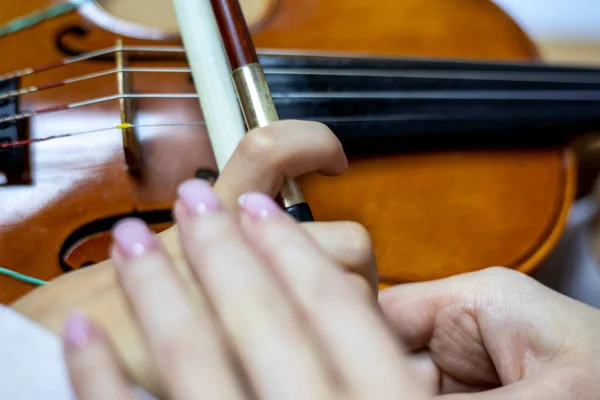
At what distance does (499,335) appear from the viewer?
1.31 ft

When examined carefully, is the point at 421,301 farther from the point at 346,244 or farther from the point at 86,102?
the point at 86,102

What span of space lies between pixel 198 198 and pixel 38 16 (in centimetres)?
44

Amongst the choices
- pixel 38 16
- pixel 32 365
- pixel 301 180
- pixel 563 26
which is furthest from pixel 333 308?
pixel 563 26

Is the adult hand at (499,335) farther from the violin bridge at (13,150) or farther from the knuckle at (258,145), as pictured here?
the violin bridge at (13,150)

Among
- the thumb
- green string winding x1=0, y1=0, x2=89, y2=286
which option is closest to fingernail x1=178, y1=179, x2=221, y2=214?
the thumb

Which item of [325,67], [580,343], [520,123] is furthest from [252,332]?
[520,123]

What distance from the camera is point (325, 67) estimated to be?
588 millimetres

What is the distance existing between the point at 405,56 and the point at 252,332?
0.51 m

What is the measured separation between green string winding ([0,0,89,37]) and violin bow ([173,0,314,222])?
0.67 feet

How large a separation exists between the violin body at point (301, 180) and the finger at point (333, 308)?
24 centimetres

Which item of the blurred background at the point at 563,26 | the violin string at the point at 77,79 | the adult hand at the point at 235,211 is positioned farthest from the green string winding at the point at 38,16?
the blurred background at the point at 563,26

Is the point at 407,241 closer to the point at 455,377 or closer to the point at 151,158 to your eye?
the point at 455,377

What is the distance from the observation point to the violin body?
467mm

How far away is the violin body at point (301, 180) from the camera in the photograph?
18.4 inches
